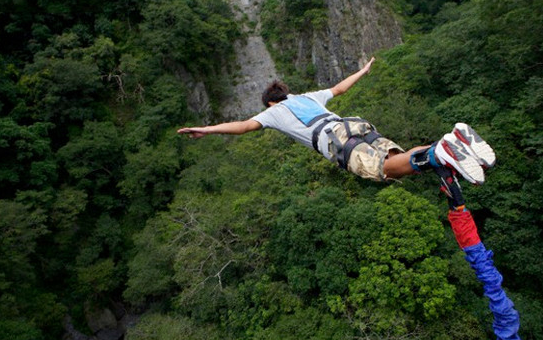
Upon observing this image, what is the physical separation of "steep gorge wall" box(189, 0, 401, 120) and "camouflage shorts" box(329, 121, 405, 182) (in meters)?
20.9

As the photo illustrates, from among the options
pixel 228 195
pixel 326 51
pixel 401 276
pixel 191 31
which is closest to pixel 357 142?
pixel 401 276

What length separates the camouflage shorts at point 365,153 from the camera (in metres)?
2.91

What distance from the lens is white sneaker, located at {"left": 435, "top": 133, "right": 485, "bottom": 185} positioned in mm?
2369

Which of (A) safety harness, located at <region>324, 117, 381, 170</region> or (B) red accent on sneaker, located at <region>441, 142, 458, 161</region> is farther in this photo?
(A) safety harness, located at <region>324, 117, 381, 170</region>

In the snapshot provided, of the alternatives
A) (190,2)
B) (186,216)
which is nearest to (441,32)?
(186,216)

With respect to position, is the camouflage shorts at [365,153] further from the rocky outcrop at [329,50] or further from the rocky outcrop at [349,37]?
the rocky outcrop at [349,37]

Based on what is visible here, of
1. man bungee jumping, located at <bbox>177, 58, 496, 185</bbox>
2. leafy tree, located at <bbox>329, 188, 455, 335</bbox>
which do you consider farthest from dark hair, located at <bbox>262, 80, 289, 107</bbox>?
leafy tree, located at <bbox>329, 188, 455, 335</bbox>

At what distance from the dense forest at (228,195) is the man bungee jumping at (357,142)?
231 inches

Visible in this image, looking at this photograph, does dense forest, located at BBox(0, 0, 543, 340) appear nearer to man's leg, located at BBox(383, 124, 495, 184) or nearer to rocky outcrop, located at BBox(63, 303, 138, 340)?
rocky outcrop, located at BBox(63, 303, 138, 340)

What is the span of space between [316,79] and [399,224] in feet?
59.0

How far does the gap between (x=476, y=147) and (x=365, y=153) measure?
82 centimetres

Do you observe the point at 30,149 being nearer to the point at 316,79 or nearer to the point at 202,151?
the point at 202,151

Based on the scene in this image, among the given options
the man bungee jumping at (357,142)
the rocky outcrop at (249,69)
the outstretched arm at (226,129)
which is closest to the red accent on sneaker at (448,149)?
the man bungee jumping at (357,142)

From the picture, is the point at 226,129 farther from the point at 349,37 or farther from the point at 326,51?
the point at 326,51
